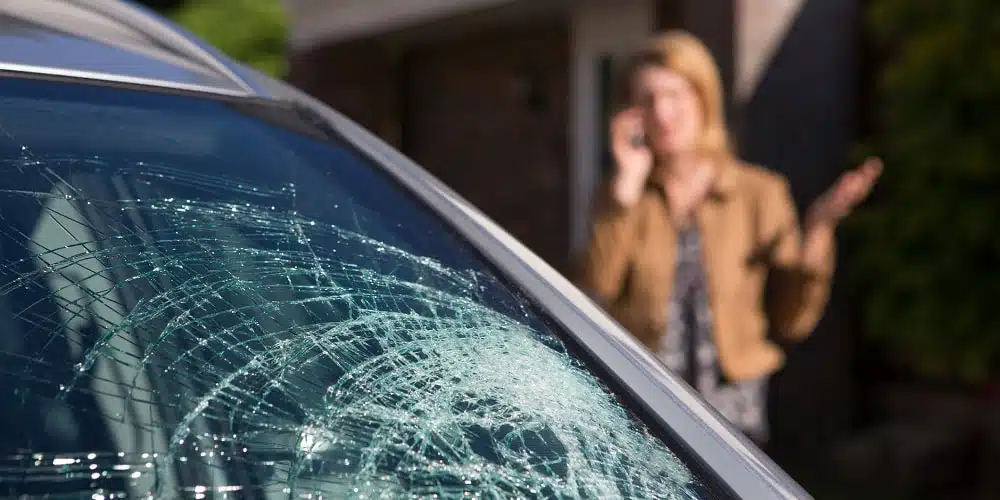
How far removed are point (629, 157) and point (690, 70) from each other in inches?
10.9

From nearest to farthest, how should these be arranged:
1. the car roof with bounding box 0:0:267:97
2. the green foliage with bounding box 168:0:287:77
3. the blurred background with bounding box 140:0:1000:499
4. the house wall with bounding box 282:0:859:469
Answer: the car roof with bounding box 0:0:267:97
the blurred background with bounding box 140:0:1000:499
the house wall with bounding box 282:0:859:469
the green foliage with bounding box 168:0:287:77

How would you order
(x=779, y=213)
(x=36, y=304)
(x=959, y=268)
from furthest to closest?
(x=959, y=268) → (x=779, y=213) → (x=36, y=304)

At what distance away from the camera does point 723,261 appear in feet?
9.74

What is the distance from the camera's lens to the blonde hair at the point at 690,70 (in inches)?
118

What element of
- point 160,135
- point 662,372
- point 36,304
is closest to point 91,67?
point 160,135

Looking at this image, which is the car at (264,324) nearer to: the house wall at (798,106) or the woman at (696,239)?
the woman at (696,239)

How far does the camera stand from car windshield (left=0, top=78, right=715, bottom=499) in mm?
1053

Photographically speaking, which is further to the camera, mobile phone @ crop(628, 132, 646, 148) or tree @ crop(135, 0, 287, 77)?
tree @ crop(135, 0, 287, 77)

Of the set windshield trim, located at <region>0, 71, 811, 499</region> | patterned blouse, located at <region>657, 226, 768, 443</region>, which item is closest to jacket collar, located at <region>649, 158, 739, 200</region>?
patterned blouse, located at <region>657, 226, 768, 443</region>

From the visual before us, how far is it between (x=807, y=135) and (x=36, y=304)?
482cm

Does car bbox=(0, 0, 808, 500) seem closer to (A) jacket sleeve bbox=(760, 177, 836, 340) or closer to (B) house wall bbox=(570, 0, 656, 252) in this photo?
(A) jacket sleeve bbox=(760, 177, 836, 340)

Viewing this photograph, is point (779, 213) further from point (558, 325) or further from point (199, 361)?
point (199, 361)

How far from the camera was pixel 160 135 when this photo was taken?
1351mm

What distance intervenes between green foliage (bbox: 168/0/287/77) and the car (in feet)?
37.3
